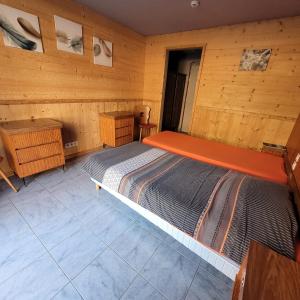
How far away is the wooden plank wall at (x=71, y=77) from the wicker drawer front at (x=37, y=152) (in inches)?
16.9

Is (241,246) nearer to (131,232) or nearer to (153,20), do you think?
(131,232)

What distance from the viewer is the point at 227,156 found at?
2.06 m

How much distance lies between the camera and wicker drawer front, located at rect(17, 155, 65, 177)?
200 centimetres

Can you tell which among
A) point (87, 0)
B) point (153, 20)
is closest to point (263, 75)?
point (153, 20)

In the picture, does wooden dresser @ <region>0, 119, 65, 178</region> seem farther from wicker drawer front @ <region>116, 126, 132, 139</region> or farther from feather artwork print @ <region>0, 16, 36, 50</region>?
wicker drawer front @ <region>116, 126, 132, 139</region>

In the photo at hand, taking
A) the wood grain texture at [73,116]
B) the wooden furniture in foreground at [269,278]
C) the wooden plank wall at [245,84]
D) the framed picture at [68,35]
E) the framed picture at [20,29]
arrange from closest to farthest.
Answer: the wooden furniture in foreground at [269,278]
the framed picture at [20,29]
the wood grain texture at [73,116]
the framed picture at [68,35]
the wooden plank wall at [245,84]

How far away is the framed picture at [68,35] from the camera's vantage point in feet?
7.50

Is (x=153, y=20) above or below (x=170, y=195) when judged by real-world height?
above

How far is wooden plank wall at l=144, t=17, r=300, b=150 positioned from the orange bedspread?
0.89 metres

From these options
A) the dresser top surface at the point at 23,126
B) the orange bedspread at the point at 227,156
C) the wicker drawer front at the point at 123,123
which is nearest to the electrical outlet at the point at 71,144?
the dresser top surface at the point at 23,126

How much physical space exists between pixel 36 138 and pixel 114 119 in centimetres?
131

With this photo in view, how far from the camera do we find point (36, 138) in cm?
201

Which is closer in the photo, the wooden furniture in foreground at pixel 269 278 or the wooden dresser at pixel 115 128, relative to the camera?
the wooden furniture in foreground at pixel 269 278

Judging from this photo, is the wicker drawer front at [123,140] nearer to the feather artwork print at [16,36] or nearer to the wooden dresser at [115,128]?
the wooden dresser at [115,128]
